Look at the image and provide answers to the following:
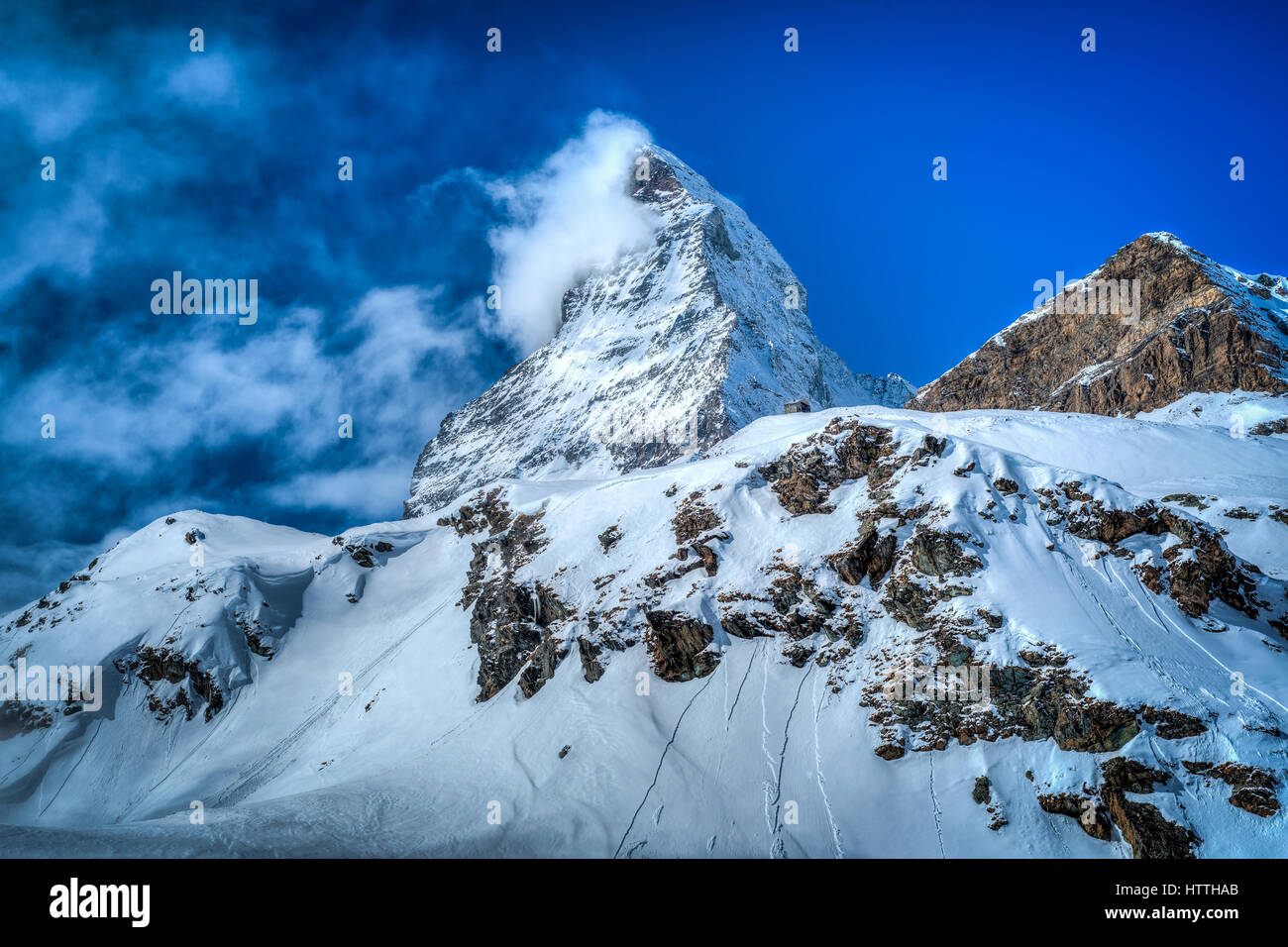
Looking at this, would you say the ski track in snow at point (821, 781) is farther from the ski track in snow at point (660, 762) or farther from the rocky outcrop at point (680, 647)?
the rocky outcrop at point (680, 647)

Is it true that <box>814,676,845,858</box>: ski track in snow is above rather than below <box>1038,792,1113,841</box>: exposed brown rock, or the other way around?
below

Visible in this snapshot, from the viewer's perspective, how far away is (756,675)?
1436 inches

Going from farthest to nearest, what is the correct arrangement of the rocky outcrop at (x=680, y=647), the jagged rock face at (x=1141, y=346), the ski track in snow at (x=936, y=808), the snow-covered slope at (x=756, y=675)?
the jagged rock face at (x=1141, y=346)
the rocky outcrop at (x=680, y=647)
the snow-covered slope at (x=756, y=675)
the ski track in snow at (x=936, y=808)

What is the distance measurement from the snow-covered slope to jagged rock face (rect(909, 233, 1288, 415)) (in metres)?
15.8

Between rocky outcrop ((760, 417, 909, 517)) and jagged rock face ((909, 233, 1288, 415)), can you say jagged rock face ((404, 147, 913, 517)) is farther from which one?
rocky outcrop ((760, 417, 909, 517))

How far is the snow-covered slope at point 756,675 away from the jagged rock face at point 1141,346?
1576cm

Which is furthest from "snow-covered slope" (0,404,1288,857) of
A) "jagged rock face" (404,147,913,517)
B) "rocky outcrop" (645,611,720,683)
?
"jagged rock face" (404,147,913,517)

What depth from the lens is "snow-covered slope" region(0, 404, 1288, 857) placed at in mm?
26297

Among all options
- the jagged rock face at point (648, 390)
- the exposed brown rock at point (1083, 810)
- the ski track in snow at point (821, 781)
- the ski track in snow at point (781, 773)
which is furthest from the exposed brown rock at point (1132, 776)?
the jagged rock face at point (648, 390)

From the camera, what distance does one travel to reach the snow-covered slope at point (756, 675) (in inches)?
1035
